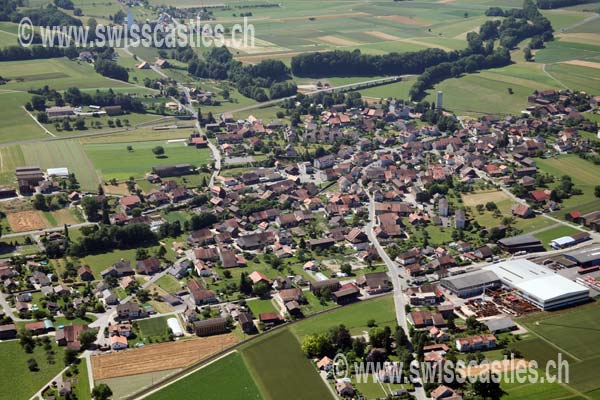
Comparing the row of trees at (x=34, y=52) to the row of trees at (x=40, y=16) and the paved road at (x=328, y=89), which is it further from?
the paved road at (x=328, y=89)

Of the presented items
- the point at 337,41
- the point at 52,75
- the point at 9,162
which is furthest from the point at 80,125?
the point at 337,41

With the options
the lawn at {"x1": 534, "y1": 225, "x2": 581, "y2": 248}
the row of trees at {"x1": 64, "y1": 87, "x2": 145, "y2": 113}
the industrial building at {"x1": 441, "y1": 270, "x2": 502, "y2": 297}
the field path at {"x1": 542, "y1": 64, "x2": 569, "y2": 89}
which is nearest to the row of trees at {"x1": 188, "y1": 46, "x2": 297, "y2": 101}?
the row of trees at {"x1": 64, "y1": 87, "x2": 145, "y2": 113}

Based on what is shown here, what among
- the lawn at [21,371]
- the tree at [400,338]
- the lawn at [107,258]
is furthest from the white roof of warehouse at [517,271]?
the lawn at [21,371]

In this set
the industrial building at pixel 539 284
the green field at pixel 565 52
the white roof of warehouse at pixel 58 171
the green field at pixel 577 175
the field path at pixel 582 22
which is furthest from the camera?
the field path at pixel 582 22

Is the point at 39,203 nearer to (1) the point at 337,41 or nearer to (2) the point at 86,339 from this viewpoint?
(2) the point at 86,339

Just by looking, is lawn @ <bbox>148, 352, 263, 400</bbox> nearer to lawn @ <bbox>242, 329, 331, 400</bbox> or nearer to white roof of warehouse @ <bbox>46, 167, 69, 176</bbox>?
lawn @ <bbox>242, 329, 331, 400</bbox>
